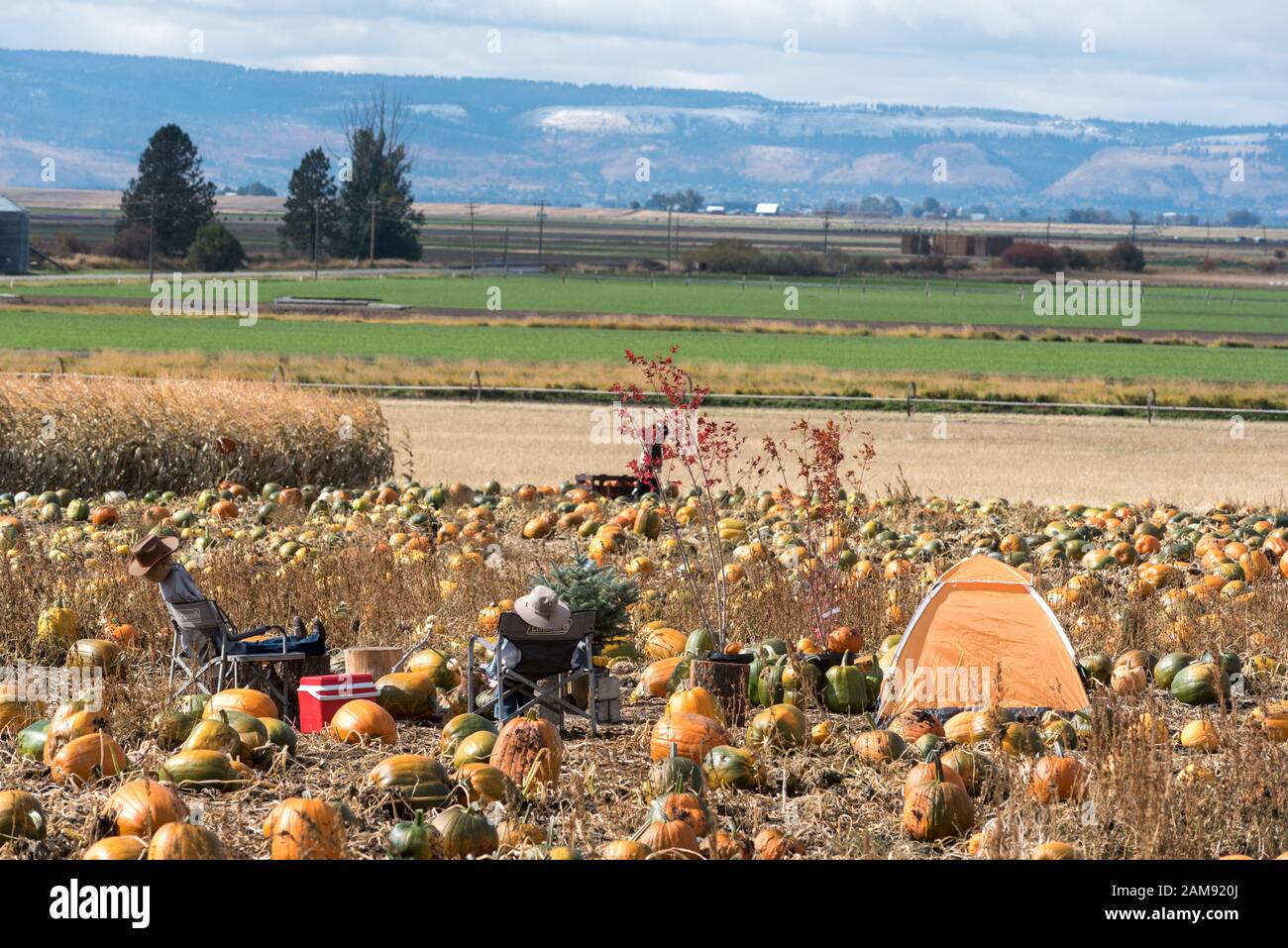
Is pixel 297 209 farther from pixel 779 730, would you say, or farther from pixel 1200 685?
pixel 779 730

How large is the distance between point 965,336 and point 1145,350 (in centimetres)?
722

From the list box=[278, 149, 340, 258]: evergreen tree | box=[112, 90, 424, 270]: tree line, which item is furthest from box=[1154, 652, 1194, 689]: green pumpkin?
box=[278, 149, 340, 258]: evergreen tree

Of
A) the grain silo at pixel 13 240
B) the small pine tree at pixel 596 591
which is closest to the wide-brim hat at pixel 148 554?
the small pine tree at pixel 596 591

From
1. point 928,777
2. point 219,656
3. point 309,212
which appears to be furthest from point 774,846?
point 309,212

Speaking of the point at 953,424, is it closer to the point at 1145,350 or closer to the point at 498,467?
the point at 498,467

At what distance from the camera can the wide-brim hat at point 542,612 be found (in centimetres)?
761

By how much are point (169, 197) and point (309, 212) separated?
40.9 feet

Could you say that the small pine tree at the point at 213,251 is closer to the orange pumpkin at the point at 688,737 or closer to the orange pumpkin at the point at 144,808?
the orange pumpkin at the point at 688,737

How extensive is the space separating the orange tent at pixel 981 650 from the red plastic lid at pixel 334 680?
8.32ft

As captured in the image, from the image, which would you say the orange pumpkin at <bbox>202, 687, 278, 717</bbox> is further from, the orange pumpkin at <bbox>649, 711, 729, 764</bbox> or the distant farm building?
the distant farm building

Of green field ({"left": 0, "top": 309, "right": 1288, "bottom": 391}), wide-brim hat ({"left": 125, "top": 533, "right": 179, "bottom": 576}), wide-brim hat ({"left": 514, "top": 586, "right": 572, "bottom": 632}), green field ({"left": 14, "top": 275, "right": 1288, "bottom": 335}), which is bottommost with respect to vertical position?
wide-brim hat ({"left": 514, "top": 586, "right": 572, "bottom": 632})

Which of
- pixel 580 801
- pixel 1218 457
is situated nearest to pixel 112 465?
pixel 580 801

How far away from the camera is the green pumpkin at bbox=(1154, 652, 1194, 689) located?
339 inches

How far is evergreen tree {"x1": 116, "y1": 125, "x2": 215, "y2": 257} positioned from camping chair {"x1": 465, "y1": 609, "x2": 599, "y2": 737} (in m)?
114
